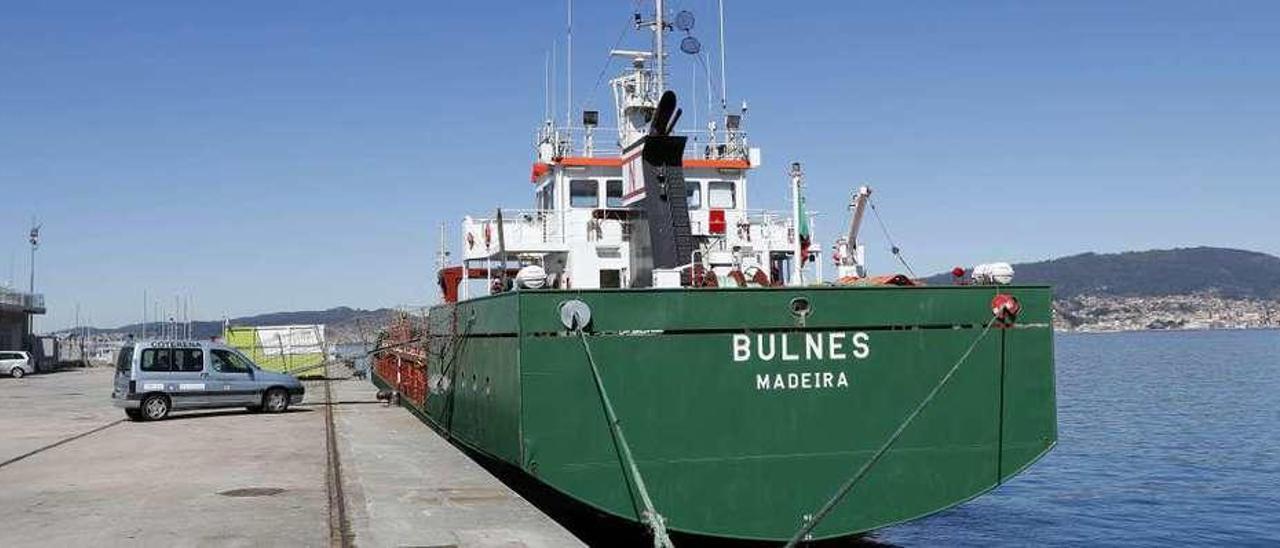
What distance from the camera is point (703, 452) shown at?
10.8m

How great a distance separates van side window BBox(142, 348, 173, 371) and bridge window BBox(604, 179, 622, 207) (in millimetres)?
12201

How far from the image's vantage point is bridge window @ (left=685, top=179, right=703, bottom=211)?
17.7m

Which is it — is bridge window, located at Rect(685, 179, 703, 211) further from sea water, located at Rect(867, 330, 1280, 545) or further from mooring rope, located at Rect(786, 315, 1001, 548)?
mooring rope, located at Rect(786, 315, 1001, 548)

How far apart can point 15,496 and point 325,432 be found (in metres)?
7.80

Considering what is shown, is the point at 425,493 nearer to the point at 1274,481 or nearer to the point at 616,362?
the point at 616,362

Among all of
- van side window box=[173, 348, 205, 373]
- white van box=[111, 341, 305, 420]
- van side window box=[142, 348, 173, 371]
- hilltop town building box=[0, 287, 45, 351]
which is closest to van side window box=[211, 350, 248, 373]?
white van box=[111, 341, 305, 420]

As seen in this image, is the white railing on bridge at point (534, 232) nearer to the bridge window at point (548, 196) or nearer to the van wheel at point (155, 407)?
the bridge window at point (548, 196)

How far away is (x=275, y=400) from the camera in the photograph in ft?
84.6

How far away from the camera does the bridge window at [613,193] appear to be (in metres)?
17.3

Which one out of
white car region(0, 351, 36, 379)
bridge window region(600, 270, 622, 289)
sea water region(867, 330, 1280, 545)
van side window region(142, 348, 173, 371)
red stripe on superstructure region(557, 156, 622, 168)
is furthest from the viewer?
white car region(0, 351, 36, 379)

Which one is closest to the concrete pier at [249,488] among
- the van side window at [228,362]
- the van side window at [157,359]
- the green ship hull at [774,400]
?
the green ship hull at [774,400]

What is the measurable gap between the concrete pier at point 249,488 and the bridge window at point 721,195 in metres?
5.38

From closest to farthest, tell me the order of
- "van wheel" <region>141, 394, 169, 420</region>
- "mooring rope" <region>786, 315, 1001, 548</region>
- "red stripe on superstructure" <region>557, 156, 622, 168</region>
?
"mooring rope" <region>786, 315, 1001, 548</region>, "red stripe on superstructure" <region>557, 156, 622, 168</region>, "van wheel" <region>141, 394, 169, 420</region>

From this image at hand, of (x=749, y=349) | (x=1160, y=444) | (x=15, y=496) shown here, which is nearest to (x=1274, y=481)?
(x=1160, y=444)
